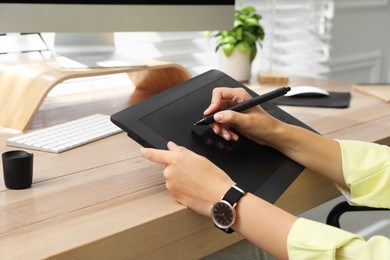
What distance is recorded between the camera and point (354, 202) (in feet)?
3.37

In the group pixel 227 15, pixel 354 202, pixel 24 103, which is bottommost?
pixel 354 202

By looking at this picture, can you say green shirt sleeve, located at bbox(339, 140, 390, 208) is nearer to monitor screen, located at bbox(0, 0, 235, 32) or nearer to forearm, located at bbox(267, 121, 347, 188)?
forearm, located at bbox(267, 121, 347, 188)

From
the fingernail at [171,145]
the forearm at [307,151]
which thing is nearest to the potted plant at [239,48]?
the forearm at [307,151]

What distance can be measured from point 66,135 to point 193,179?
380 millimetres

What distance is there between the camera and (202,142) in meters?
0.95

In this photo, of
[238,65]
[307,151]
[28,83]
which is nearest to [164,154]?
[307,151]

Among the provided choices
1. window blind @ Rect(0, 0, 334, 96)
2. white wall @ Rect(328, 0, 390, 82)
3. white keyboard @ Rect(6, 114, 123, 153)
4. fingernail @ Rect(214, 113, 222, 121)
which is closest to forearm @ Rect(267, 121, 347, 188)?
fingernail @ Rect(214, 113, 222, 121)

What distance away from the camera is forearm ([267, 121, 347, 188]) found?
3.35 feet

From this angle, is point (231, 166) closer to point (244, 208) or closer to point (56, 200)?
point (244, 208)

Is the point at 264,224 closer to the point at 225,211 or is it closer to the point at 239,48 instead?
the point at 225,211

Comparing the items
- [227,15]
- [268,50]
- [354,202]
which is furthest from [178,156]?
[268,50]

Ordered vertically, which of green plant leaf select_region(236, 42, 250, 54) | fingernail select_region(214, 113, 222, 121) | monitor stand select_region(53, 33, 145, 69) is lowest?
green plant leaf select_region(236, 42, 250, 54)

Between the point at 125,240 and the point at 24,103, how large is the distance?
0.57 meters

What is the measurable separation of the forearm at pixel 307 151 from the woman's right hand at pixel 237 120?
0.04 feet
